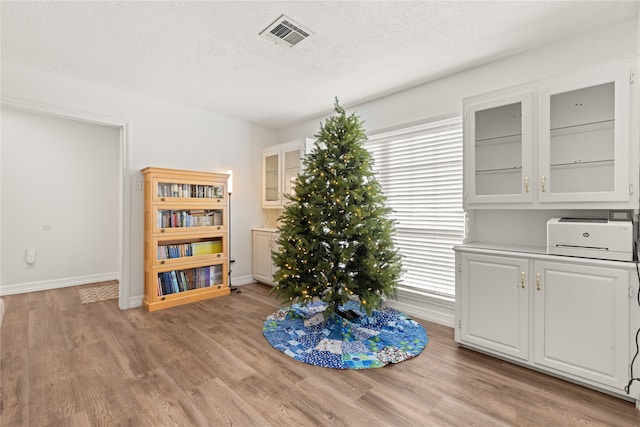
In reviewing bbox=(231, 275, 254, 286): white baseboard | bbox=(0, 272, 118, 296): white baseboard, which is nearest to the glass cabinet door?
bbox=(231, 275, 254, 286): white baseboard

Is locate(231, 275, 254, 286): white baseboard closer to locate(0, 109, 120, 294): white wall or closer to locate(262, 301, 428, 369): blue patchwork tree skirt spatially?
locate(262, 301, 428, 369): blue patchwork tree skirt

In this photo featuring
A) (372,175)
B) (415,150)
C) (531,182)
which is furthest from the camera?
(415,150)

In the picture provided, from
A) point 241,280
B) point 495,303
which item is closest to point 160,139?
point 241,280

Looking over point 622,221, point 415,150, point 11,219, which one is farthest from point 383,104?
point 11,219

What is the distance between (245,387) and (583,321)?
2298 mm

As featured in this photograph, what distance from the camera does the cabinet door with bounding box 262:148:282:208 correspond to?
15.4 ft

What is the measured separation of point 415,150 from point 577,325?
6.99 feet

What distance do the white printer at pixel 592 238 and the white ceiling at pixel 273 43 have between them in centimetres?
150

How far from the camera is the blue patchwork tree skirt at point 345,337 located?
2.39m

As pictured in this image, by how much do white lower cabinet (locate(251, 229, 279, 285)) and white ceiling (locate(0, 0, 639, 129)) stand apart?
2.12 meters

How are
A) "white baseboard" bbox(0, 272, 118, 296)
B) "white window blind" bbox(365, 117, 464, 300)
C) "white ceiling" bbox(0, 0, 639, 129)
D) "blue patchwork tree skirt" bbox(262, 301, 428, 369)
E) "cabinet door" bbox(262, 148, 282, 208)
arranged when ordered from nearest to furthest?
"white ceiling" bbox(0, 0, 639, 129)
"blue patchwork tree skirt" bbox(262, 301, 428, 369)
"white window blind" bbox(365, 117, 464, 300)
"white baseboard" bbox(0, 272, 118, 296)
"cabinet door" bbox(262, 148, 282, 208)

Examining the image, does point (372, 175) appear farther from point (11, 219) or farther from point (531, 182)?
point (11, 219)

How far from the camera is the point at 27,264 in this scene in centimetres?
435

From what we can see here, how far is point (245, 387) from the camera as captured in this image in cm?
203
